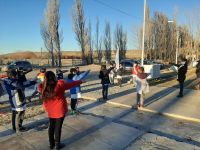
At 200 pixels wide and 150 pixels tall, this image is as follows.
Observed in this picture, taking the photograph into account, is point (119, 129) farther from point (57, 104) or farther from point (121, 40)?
point (121, 40)

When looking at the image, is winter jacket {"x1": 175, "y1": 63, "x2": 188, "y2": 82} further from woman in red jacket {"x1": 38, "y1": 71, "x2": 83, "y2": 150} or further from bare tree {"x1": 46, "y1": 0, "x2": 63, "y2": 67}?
bare tree {"x1": 46, "y1": 0, "x2": 63, "y2": 67}

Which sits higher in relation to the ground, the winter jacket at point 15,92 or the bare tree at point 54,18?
the bare tree at point 54,18

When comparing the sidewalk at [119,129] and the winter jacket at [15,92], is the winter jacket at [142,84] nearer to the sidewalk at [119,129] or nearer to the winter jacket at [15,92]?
the sidewalk at [119,129]

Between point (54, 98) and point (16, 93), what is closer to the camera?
point (54, 98)

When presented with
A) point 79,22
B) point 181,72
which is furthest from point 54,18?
point 181,72

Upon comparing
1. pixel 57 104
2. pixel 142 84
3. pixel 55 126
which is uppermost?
pixel 57 104

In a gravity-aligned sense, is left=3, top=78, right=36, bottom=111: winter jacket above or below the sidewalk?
above

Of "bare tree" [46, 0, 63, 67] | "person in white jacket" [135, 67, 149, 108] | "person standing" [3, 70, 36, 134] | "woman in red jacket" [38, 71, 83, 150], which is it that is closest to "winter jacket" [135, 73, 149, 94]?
"person in white jacket" [135, 67, 149, 108]

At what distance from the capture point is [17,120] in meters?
7.09

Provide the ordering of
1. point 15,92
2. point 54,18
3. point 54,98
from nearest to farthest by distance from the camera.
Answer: point 54,98 → point 15,92 → point 54,18

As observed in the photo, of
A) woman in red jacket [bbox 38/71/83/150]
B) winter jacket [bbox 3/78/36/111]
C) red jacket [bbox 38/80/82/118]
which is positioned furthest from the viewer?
winter jacket [bbox 3/78/36/111]

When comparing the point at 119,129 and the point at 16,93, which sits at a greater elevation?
the point at 16,93

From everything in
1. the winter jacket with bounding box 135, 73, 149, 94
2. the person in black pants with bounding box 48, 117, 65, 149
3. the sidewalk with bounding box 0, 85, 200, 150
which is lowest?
the sidewalk with bounding box 0, 85, 200, 150

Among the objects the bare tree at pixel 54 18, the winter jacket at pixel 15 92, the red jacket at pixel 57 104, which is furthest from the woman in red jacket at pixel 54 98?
the bare tree at pixel 54 18
